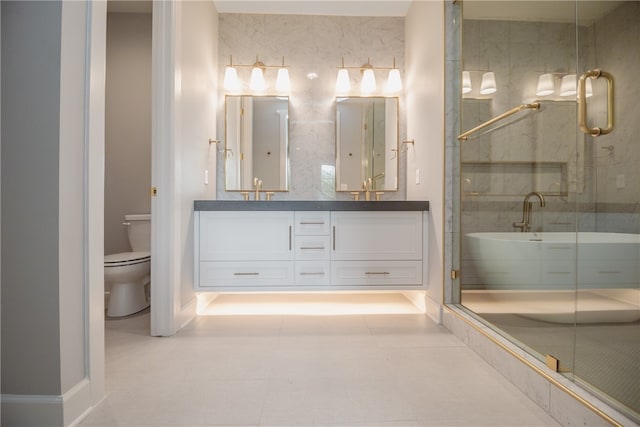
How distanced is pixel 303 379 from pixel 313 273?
0.97 meters

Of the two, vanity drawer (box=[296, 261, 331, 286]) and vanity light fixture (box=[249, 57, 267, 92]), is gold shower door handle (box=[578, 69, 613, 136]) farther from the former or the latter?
vanity light fixture (box=[249, 57, 267, 92])

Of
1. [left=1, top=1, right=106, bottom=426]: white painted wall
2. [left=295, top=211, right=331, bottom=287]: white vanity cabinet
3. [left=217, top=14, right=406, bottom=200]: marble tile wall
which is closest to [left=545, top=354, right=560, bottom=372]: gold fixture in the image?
[left=295, top=211, right=331, bottom=287]: white vanity cabinet

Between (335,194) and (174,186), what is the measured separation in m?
1.45

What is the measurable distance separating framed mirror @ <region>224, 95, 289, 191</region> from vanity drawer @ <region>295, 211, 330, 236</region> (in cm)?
70

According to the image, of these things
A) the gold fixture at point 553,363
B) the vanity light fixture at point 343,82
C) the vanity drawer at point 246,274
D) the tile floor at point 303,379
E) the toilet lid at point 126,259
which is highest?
the vanity light fixture at point 343,82

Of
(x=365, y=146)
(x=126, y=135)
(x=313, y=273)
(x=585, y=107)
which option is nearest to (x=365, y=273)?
(x=313, y=273)

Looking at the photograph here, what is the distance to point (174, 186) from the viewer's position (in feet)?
6.70

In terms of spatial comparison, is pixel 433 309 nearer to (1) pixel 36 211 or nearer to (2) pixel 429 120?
(2) pixel 429 120

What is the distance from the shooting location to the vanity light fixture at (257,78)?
3.01m

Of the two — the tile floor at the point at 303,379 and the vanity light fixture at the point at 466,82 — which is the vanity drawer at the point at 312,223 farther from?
the vanity light fixture at the point at 466,82

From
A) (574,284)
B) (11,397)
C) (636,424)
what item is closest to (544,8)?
(574,284)

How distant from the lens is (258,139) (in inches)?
120

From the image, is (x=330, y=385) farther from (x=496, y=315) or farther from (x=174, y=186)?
(x=174, y=186)

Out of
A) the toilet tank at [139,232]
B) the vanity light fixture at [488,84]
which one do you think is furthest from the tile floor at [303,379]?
the vanity light fixture at [488,84]
